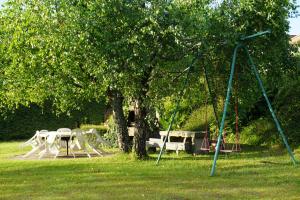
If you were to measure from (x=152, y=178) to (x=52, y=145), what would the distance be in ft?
22.8

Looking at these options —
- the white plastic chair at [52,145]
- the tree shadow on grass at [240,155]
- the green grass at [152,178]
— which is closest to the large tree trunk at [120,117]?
the green grass at [152,178]

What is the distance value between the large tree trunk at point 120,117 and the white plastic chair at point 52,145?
6.88ft

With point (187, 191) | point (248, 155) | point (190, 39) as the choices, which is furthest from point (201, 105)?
point (187, 191)

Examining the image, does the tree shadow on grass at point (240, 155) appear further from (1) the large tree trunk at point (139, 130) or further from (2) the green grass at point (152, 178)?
(1) the large tree trunk at point (139, 130)

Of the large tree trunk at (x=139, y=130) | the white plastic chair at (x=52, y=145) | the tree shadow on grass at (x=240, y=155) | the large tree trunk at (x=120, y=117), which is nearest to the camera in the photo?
the large tree trunk at (x=139, y=130)

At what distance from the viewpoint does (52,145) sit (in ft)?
55.5

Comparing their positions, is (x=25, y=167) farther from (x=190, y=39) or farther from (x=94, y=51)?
(x=190, y=39)

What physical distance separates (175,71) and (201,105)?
7973mm

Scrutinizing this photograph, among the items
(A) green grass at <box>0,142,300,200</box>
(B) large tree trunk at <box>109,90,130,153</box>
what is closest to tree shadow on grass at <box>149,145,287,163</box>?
(A) green grass at <box>0,142,300,200</box>

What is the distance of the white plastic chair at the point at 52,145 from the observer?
1639 cm

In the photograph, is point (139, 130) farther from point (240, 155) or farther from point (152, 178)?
point (152, 178)

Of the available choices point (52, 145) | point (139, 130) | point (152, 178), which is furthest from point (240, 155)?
point (52, 145)

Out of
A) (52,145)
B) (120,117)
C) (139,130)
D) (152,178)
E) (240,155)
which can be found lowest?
(152,178)

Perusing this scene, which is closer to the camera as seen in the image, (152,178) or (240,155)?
(152,178)
